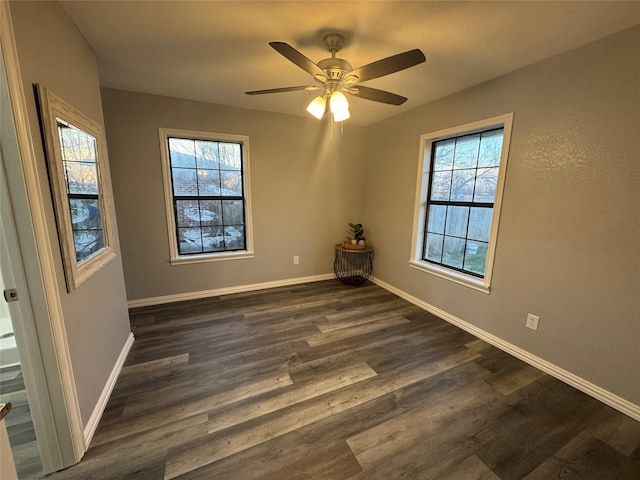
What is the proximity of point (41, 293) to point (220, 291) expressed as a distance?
2.37 meters

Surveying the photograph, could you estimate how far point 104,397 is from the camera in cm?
169

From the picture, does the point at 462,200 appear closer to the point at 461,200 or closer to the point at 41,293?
the point at 461,200

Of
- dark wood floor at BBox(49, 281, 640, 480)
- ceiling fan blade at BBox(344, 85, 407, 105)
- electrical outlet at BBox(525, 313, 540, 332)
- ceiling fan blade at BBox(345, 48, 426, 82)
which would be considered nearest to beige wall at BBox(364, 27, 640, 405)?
electrical outlet at BBox(525, 313, 540, 332)

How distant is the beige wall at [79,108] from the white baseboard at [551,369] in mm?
3074

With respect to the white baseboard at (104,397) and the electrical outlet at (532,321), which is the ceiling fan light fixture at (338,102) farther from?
the white baseboard at (104,397)

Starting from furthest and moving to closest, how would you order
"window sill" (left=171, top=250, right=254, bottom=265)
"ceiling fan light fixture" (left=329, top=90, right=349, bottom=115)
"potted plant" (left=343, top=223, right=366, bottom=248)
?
"potted plant" (left=343, top=223, right=366, bottom=248) < "window sill" (left=171, top=250, right=254, bottom=265) < "ceiling fan light fixture" (left=329, top=90, right=349, bottom=115)

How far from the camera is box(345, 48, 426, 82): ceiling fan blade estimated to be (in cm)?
138

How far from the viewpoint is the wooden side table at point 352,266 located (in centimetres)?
401

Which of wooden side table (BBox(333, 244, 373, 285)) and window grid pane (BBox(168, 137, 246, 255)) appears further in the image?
wooden side table (BBox(333, 244, 373, 285))

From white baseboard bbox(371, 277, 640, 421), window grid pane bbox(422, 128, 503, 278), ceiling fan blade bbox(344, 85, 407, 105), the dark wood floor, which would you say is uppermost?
ceiling fan blade bbox(344, 85, 407, 105)

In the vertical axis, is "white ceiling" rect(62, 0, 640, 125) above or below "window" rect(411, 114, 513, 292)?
above

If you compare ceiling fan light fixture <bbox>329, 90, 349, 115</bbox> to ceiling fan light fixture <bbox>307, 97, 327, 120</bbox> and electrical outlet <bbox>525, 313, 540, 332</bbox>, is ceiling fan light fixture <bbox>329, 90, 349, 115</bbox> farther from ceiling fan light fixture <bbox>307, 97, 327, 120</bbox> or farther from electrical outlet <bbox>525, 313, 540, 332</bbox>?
electrical outlet <bbox>525, 313, 540, 332</bbox>

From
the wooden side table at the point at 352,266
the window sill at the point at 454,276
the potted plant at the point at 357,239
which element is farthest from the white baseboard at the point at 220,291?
the window sill at the point at 454,276

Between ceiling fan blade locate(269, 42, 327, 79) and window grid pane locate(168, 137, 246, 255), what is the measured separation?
199 centimetres
